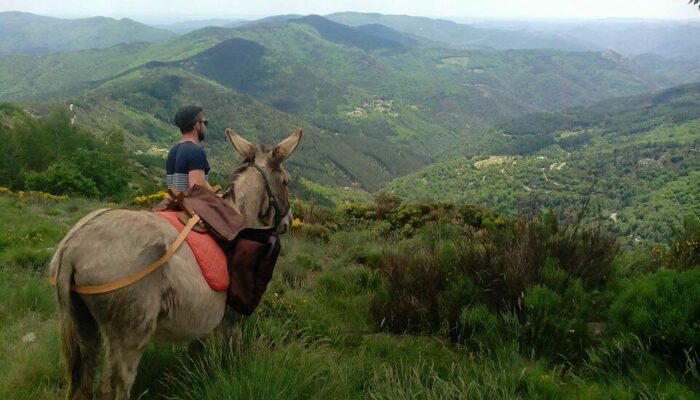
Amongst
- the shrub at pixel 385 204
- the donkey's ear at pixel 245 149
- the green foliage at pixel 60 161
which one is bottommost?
the green foliage at pixel 60 161

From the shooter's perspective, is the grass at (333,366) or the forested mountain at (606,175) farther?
the forested mountain at (606,175)

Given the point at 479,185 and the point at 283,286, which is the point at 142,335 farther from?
the point at 479,185

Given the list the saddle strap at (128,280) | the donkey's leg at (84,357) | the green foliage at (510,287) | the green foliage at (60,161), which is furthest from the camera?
the green foliage at (60,161)

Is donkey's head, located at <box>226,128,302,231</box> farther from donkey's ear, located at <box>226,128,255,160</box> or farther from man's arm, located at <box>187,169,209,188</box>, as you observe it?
man's arm, located at <box>187,169,209,188</box>

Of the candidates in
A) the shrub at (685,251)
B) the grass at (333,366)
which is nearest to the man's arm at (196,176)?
the grass at (333,366)

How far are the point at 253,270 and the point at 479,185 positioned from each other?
117m

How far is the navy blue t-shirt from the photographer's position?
4445mm

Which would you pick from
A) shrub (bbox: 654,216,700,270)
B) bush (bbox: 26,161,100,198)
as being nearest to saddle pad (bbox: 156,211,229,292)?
shrub (bbox: 654,216,700,270)

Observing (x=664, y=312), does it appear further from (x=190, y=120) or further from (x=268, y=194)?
(x=190, y=120)

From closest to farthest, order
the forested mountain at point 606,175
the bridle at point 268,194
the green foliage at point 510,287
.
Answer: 1. the bridle at point 268,194
2. the green foliage at point 510,287
3. the forested mountain at point 606,175

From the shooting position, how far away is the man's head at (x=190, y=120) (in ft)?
15.4

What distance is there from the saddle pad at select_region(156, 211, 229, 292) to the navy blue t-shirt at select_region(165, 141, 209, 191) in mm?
1319

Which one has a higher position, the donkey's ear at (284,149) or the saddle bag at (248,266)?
the donkey's ear at (284,149)

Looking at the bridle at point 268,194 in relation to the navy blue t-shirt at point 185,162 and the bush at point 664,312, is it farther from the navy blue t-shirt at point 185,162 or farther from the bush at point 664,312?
the bush at point 664,312
